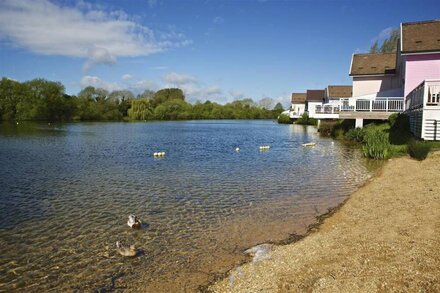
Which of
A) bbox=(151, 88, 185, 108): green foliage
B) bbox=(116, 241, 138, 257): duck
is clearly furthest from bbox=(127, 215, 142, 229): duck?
bbox=(151, 88, 185, 108): green foliage

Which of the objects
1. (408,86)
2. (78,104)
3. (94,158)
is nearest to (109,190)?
(94,158)

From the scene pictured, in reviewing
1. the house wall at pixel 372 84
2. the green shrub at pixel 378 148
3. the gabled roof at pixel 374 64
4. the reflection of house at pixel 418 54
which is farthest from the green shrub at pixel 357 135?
the gabled roof at pixel 374 64

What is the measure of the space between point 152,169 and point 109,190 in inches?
198

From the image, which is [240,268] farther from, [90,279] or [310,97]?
[310,97]

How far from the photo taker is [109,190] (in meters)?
13.7

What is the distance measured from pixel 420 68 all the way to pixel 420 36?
3.04 meters

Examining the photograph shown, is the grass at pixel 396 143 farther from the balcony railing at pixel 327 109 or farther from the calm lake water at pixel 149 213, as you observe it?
the balcony railing at pixel 327 109

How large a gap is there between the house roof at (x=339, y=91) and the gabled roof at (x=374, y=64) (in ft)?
63.3

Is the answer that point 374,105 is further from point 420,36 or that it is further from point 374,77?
point 374,77

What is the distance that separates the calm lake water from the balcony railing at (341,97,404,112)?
419 inches

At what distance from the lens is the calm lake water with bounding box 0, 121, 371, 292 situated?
6.95m

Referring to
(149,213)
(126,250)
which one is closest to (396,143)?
(149,213)

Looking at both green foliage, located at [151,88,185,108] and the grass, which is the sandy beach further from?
green foliage, located at [151,88,185,108]

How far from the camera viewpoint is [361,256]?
6.69 metres
